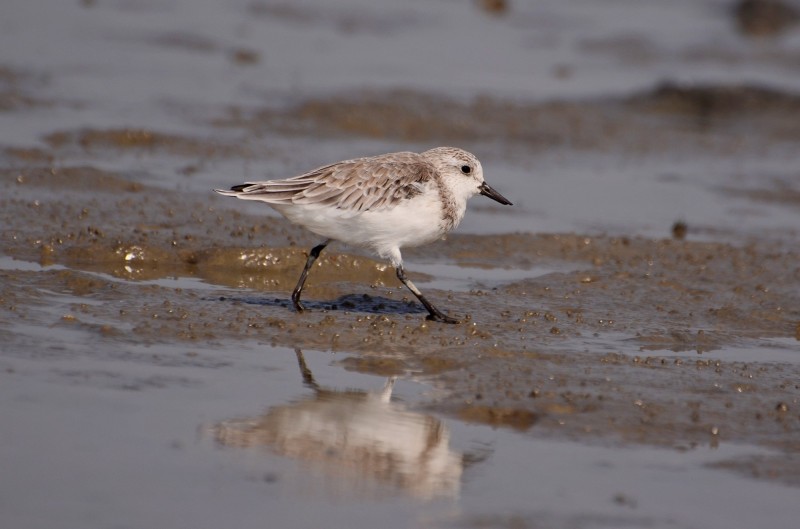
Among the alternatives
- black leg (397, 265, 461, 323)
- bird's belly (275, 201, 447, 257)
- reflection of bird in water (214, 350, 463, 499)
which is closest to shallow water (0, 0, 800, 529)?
reflection of bird in water (214, 350, 463, 499)

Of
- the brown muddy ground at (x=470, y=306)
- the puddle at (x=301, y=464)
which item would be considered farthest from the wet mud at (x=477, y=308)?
the puddle at (x=301, y=464)

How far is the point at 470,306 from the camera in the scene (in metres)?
9.47

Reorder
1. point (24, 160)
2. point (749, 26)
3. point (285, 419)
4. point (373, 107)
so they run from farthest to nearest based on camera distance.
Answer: point (749, 26) < point (373, 107) < point (24, 160) < point (285, 419)

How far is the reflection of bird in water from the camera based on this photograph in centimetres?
A: 612

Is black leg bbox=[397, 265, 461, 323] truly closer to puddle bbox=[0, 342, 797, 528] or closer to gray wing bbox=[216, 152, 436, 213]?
gray wing bbox=[216, 152, 436, 213]

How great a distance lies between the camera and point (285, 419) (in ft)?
22.1

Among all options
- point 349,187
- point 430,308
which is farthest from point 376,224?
point 430,308

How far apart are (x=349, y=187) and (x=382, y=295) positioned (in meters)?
1.32

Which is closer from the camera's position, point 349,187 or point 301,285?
point 349,187

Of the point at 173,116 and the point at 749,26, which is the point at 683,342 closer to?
the point at 173,116

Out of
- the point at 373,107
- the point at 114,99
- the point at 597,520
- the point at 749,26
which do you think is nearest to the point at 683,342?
the point at 597,520

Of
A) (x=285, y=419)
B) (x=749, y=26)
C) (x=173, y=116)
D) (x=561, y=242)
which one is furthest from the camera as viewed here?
(x=749, y=26)

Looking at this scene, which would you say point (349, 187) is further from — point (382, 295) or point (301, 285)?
point (382, 295)

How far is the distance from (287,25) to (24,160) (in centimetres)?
959
